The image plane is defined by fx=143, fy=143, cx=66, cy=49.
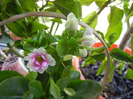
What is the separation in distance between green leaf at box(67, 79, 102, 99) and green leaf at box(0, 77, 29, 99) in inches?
4.1

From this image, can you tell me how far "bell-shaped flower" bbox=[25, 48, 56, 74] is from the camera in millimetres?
246

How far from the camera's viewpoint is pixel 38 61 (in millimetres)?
254

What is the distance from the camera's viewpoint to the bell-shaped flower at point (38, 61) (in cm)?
25

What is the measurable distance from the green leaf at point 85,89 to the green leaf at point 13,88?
0.10 m

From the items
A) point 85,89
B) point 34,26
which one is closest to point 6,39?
point 34,26

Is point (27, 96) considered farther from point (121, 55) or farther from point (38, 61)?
point (121, 55)

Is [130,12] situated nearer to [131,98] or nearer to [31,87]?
[31,87]

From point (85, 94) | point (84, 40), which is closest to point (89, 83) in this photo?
point (85, 94)

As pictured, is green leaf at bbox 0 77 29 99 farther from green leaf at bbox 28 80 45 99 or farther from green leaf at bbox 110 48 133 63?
green leaf at bbox 110 48 133 63

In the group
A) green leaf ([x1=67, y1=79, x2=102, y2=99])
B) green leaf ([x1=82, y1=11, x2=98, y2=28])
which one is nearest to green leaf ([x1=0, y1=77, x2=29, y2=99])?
green leaf ([x1=67, y1=79, x2=102, y2=99])

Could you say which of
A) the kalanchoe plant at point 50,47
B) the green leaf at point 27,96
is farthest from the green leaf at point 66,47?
the green leaf at point 27,96

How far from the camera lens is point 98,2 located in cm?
37

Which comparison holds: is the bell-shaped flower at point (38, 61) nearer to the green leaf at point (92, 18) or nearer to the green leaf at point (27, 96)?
the green leaf at point (27, 96)

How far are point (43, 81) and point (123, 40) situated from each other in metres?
0.37
